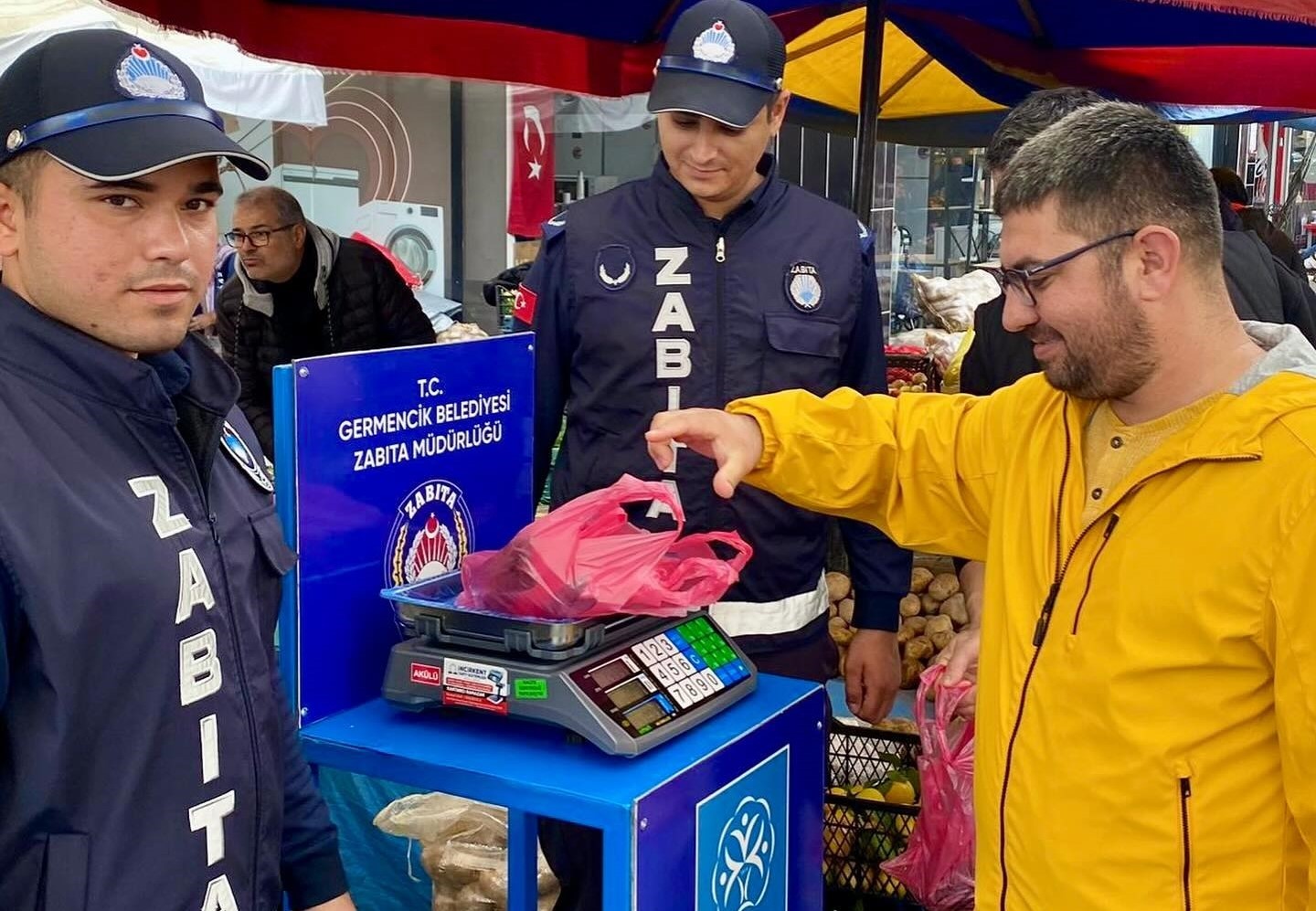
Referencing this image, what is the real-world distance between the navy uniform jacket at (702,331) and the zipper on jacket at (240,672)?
1152 millimetres

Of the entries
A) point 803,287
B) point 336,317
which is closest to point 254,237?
point 336,317

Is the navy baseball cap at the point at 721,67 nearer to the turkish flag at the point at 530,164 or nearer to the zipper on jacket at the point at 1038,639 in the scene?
the zipper on jacket at the point at 1038,639

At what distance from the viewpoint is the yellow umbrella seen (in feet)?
19.2

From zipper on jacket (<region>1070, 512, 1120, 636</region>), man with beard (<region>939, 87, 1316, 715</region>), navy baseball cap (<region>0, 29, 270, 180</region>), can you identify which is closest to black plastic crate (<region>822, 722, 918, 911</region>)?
man with beard (<region>939, 87, 1316, 715</region>)

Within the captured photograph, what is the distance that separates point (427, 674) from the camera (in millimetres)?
1934

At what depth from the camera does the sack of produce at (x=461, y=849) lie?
113 inches

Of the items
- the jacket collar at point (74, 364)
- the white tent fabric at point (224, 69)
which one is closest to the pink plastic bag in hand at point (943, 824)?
the jacket collar at point (74, 364)

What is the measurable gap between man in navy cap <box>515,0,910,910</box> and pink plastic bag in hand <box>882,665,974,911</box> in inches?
5.5

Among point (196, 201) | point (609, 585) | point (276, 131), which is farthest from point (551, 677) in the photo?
point (276, 131)

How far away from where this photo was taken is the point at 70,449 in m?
1.30

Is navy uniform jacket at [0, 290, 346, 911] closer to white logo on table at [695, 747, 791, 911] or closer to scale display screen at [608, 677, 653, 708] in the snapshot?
scale display screen at [608, 677, 653, 708]

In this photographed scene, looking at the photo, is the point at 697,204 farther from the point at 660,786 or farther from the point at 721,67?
the point at 660,786

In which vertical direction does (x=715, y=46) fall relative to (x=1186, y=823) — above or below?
above

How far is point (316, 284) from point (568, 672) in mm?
3134
